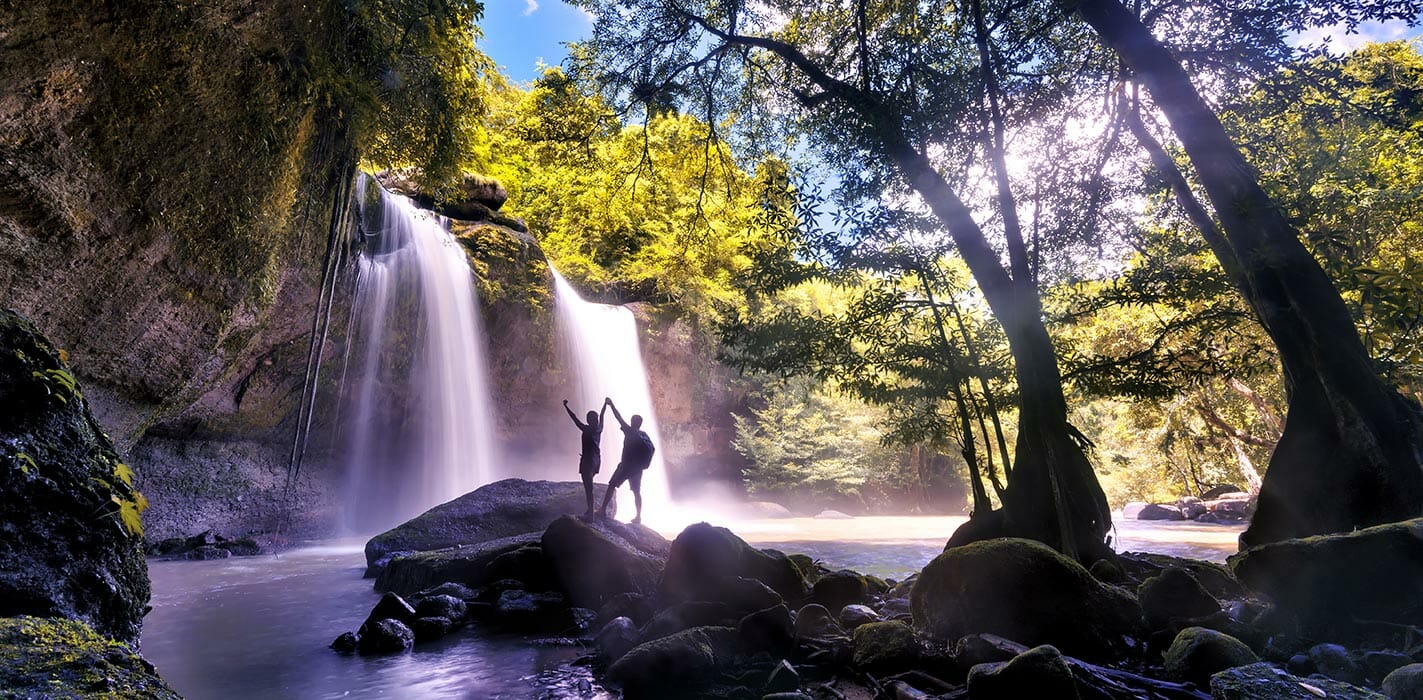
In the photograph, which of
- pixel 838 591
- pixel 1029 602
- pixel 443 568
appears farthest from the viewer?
pixel 443 568

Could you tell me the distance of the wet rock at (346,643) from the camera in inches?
188

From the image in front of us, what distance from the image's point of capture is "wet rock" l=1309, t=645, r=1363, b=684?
9.64 ft

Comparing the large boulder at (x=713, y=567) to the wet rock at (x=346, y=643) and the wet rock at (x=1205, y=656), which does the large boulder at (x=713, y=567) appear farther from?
the wet rock at (x=1205, y=656)

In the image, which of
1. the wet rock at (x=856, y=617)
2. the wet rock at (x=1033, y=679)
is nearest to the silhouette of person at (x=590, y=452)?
the wet rock at (x=856, y=617)

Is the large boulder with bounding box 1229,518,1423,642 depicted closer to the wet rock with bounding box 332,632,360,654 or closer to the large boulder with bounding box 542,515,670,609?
the large boulder with bounding box 542,515,670,609

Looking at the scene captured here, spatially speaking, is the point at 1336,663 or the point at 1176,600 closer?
the point at 1336,663

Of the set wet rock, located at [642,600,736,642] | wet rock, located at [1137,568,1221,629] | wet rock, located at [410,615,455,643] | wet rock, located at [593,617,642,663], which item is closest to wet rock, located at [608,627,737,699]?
wet rock, located at [593,617,642,663]

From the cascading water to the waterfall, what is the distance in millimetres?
3049

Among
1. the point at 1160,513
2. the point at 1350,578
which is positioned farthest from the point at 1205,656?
the point at 1160,513

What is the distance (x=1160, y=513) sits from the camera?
2227 cm

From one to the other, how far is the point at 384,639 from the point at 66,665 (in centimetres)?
369

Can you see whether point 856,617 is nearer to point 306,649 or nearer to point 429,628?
point 429,628

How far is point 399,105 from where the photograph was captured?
7668 mm

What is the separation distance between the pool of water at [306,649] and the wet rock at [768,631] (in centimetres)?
113
